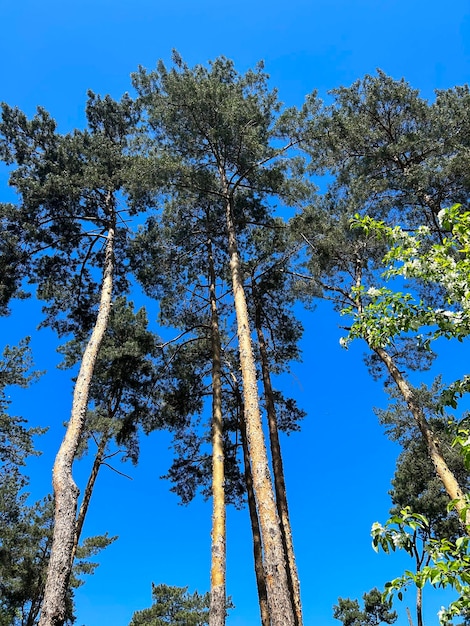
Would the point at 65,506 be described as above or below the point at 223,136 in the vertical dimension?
below

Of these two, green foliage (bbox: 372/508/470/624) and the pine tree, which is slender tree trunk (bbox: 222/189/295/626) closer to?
the pine tree

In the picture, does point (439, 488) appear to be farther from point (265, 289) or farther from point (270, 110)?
point (270, 110)

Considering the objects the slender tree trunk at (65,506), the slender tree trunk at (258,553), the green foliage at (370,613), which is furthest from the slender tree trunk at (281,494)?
the green foliage at (370,613)

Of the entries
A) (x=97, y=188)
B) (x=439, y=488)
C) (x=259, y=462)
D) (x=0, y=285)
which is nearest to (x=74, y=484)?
(x=259, y=462)

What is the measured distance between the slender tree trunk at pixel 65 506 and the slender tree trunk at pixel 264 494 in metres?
2.75

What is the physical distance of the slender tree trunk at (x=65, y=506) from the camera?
18.6 ft

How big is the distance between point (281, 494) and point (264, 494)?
4.32 meters

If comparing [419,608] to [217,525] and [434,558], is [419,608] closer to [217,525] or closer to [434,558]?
[217,525]

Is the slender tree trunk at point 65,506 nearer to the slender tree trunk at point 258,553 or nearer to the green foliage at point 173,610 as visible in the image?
the slender tree trunk at point 258,553

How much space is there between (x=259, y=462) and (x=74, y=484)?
293 cm

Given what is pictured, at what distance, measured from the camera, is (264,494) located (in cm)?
644

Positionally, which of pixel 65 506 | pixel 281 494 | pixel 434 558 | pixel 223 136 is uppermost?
pixel 223 136

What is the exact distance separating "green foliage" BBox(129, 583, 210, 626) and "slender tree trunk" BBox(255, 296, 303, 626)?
48.7 feet

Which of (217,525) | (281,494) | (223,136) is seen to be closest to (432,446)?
(281,494)
